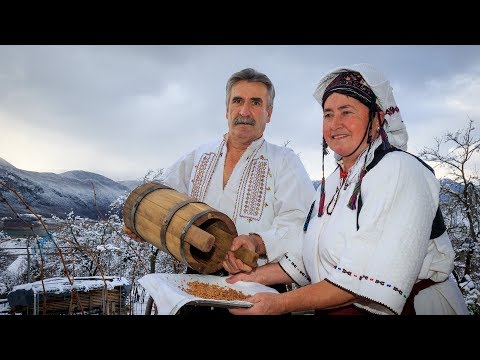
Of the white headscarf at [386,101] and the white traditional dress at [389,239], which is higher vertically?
the white headscarf at [386,101]

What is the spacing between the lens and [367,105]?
1.87 m

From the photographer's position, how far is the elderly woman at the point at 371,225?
1.55 metres

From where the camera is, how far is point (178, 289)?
5.80ft

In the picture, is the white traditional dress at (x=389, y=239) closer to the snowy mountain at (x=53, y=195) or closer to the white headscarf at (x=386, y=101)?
the white headscarf at (x=386, y=101)

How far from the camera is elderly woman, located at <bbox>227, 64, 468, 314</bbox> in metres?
1.55

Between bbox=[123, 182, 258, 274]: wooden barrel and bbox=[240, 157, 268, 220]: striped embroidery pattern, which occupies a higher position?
bbox=[240, 157, 268, 220]: striped embroidery pattern

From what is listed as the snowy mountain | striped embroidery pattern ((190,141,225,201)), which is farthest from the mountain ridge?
striped embroidery pattern ((190,141,225,201))

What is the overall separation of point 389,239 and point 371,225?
94 millimetres

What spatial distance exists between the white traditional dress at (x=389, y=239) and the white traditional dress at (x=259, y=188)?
2.36 feet

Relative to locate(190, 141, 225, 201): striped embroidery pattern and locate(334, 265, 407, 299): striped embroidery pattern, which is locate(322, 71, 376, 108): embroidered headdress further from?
locate(190, 141, 225, 201): striped embroidery pattern

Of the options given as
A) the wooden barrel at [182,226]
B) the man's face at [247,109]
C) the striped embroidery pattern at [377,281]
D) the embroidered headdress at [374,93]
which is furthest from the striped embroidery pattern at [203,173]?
the striped embroidery pattern at [377,281]
